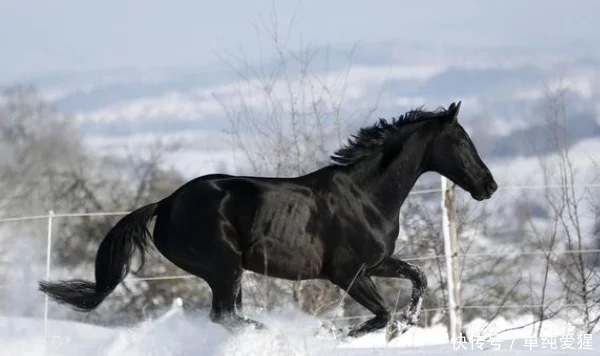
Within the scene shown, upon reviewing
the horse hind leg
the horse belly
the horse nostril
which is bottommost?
the horse hind leg

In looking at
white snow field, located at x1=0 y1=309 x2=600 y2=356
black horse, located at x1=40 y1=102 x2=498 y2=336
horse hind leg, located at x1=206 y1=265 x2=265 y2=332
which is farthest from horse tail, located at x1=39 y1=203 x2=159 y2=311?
horse hind leg, located at x1=206 y1=265 x2=265 y2=332

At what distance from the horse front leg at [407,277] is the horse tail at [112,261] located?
1.38m

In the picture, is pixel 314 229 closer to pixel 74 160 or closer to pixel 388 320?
pixel 388 320

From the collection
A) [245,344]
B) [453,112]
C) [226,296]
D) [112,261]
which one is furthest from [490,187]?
[112,261]

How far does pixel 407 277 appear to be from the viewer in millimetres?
6715

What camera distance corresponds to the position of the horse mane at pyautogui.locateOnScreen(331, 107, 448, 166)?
680cm

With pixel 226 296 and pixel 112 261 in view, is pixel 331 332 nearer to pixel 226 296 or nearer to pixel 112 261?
→ pixel 226 296

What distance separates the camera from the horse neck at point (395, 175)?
6688 mm

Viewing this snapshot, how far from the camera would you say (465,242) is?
11562 millimetres

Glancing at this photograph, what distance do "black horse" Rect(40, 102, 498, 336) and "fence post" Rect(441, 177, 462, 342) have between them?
2254mm

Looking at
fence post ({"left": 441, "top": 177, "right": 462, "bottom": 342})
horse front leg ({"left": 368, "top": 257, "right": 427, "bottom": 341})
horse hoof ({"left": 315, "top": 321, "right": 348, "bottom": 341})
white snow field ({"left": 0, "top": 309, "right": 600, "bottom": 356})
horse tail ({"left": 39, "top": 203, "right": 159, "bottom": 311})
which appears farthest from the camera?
fence post ({"left": 441, "top": 177, "right": 462, "bottom": 342})

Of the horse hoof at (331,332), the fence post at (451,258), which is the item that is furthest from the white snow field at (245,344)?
the fence post at (451,258)

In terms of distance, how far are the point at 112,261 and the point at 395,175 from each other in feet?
5.79

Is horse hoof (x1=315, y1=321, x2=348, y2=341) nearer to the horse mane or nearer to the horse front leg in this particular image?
the horse front leg
